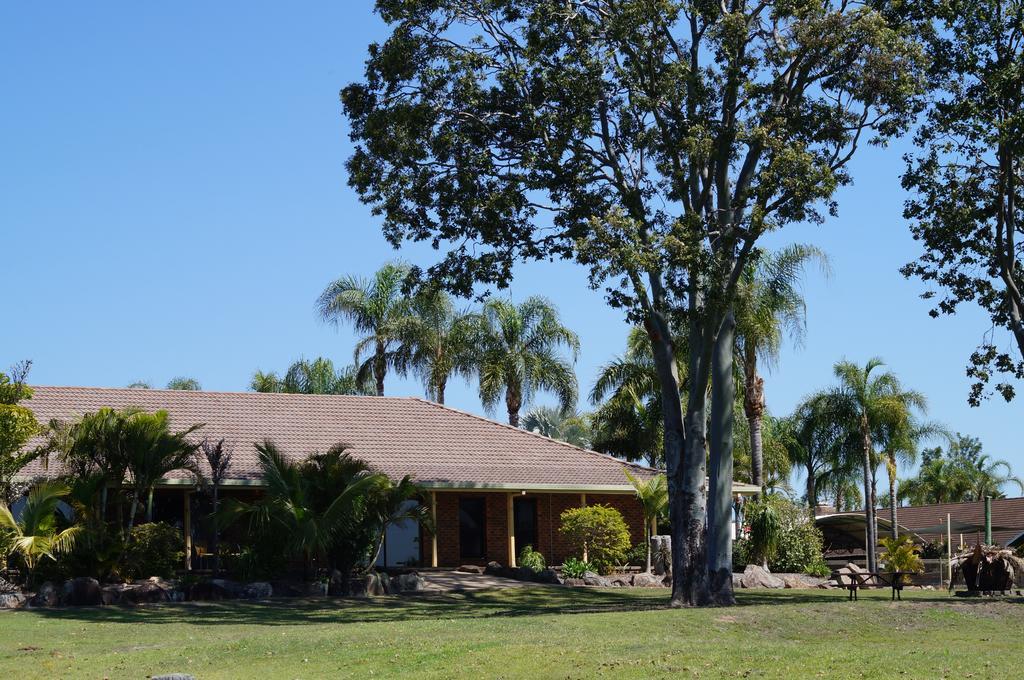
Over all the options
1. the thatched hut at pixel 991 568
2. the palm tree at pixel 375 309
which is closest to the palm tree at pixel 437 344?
the palm tree at pixel 375 309

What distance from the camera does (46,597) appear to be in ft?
77.2

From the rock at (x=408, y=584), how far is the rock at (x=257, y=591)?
9.89 ft

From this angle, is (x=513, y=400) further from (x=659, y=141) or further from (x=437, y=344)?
(x=659, y=141)

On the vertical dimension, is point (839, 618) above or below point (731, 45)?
below

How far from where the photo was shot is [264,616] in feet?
69.3

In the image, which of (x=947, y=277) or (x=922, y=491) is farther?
(x=922, y=491)

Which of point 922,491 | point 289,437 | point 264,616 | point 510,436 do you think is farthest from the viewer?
point 922,491

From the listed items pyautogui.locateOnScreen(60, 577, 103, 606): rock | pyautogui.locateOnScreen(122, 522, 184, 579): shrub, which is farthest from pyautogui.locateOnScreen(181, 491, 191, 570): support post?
pyautogui.locateOnScreen(60, 577, 103, 606): rock

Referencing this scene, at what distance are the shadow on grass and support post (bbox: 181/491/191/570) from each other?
4.79 meters

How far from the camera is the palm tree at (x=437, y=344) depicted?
158 feet

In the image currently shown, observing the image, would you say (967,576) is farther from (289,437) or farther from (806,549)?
(289,437)

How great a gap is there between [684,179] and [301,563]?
44.7 feet

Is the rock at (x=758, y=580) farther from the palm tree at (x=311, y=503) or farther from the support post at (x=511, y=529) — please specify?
the palm tree at (x=311, y=503)

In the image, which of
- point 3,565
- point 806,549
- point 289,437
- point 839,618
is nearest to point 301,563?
point 289,437
